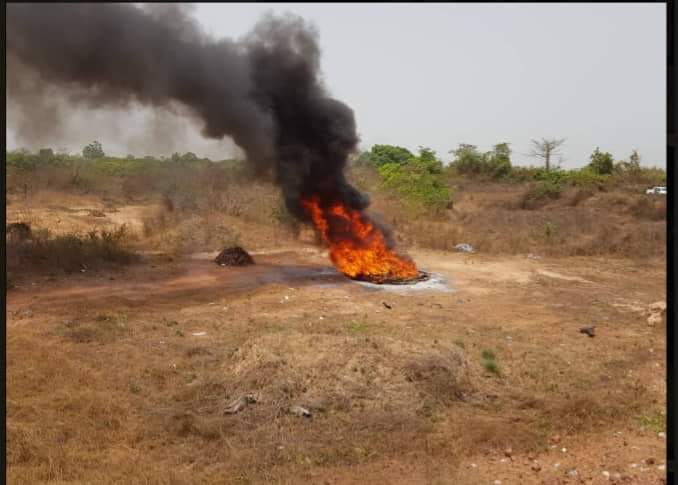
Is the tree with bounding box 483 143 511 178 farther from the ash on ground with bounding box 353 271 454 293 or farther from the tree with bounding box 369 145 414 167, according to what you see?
the ash on ground with bounding box 353 271 454 293

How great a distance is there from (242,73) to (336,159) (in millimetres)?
3878

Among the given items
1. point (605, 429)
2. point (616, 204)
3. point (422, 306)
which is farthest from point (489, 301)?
point (616, 204)

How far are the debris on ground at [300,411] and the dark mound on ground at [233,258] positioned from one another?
1004 cm

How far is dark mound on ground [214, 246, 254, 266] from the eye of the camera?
52.8ft

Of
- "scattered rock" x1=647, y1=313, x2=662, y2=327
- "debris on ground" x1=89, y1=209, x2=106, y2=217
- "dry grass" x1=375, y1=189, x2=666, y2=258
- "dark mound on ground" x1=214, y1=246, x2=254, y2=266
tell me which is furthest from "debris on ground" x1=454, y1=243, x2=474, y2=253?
"debris on ground" x1=89, y1=209, x2=106, y2=217

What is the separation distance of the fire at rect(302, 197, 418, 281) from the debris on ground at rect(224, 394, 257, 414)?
8.29 metres

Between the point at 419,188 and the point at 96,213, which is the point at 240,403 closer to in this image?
the point at 96,213

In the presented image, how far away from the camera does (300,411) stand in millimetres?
6402

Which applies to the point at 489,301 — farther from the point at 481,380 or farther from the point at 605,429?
the point at 605,429

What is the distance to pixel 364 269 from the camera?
14891 mm

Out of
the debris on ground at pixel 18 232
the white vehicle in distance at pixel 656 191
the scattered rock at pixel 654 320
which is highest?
the white vehicle in distance at pixel 656 191

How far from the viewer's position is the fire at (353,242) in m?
15.1

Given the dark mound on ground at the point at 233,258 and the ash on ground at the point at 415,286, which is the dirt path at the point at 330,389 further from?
the dark mound on ground at the point at 233,258

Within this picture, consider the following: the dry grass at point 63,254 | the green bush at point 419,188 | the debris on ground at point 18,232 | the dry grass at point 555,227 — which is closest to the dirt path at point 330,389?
the dry grass at point 63,254
